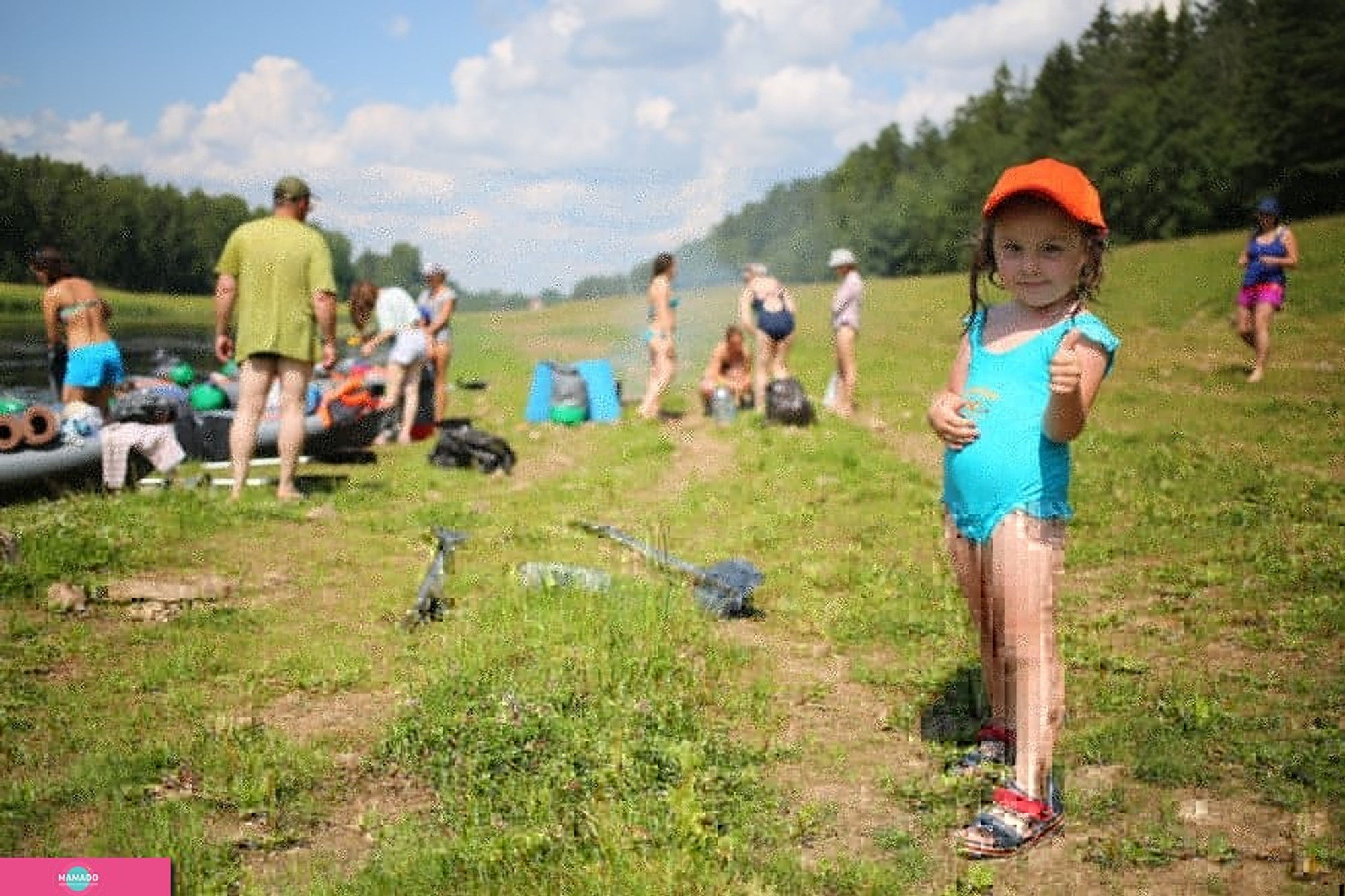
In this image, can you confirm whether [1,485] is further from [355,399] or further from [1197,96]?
[1197,96]

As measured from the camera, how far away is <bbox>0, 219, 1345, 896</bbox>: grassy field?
3354 mm

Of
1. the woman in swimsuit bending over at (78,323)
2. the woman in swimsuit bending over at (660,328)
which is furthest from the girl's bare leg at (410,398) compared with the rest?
the woman in swimsuit bending over at (78,323)

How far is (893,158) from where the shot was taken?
122 meters

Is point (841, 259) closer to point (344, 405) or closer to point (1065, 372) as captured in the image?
point (344, 405)

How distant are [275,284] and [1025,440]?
6.57m

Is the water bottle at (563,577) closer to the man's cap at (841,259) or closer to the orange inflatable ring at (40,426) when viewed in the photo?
the orange inflatable ring at (40,426)

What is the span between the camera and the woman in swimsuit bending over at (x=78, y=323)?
10086 mm

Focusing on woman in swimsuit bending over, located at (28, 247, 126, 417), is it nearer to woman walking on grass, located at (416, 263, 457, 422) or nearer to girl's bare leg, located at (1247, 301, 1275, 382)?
woman walking on grass, located at (416, 263, 457, 422)

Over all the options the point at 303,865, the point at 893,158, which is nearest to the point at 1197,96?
the point at 893,158

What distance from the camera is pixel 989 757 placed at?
12.8 feet

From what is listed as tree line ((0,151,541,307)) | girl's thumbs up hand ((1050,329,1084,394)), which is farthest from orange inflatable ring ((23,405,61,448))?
tree line ((0,151,541,307))

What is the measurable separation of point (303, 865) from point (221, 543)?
4.32 meters

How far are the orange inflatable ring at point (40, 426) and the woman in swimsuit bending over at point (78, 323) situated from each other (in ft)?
4.14

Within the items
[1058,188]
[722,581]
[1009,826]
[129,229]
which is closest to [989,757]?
[1009,826]
